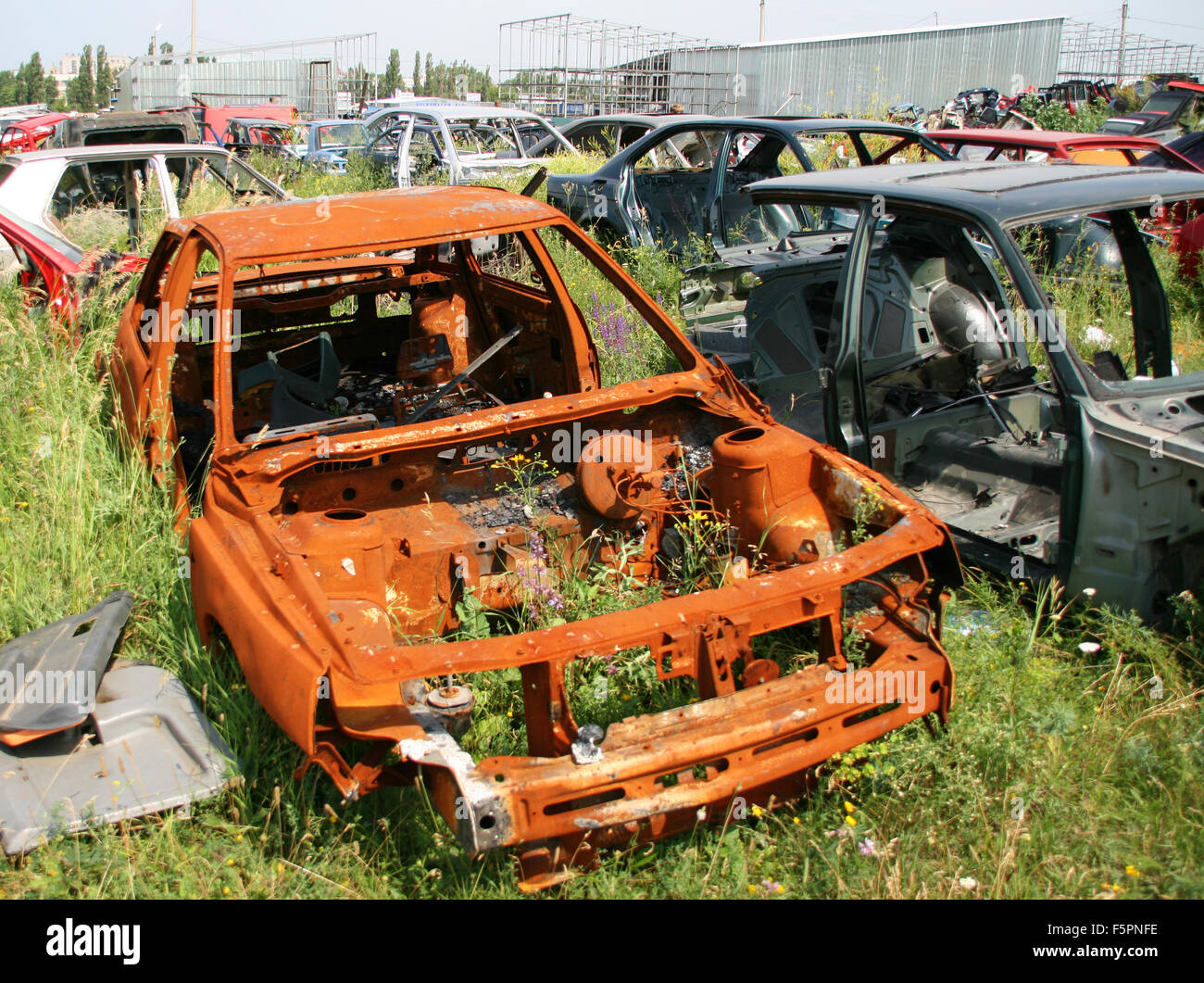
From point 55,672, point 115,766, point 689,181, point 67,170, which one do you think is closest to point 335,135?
point 689,181

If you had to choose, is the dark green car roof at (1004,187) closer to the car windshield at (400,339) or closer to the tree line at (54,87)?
the car windshield at (400,339)

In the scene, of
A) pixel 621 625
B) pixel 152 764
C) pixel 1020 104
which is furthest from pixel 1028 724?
pixel 1020 104

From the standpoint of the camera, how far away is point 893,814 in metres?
2.82

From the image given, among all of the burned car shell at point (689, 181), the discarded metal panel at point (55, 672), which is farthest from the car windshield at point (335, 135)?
the discarded metal panel at point (55, 672)

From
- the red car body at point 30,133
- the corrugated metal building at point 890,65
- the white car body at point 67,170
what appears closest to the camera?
the white car body at point 67,170

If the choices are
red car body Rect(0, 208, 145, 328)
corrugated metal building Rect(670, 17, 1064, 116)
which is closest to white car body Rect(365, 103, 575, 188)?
red car body Rect(0, 208, 145, 328)

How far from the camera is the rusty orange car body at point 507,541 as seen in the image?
2348mm

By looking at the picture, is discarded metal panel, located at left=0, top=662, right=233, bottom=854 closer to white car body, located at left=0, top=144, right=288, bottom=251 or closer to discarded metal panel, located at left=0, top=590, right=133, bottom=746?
discarded metal panel, located at left=0, top=590, right=133, bottom=746

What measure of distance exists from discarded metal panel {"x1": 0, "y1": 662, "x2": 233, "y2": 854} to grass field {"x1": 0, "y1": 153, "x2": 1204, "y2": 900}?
0.22 feet

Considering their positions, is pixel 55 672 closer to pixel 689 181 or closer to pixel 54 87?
pixel 689 181

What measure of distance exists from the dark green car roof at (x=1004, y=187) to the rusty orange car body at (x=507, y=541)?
1146 mm

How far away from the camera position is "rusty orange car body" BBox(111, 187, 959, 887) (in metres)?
2.35

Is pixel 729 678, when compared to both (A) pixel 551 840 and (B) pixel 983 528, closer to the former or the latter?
(A) pixel 551 840

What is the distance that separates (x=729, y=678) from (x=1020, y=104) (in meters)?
18.8
